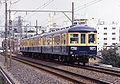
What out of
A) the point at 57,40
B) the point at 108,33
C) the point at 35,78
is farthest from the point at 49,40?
the point at 108,33

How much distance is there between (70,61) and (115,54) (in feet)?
42.8

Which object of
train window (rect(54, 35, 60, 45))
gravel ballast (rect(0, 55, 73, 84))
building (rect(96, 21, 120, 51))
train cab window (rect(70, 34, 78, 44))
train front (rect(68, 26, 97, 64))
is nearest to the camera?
gravel ballast (rect(0, 55, 73, 84))

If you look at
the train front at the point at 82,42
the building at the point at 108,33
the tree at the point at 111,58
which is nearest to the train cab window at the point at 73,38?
the train front at the point at 82,42

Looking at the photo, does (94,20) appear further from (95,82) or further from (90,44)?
(95,82)

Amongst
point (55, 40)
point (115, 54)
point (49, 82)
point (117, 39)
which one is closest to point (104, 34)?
point (117, 39)

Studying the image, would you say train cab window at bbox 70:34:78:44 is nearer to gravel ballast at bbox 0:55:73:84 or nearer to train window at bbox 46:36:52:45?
gravel ballast at bbox 0:55:73:84

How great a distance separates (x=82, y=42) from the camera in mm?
27484

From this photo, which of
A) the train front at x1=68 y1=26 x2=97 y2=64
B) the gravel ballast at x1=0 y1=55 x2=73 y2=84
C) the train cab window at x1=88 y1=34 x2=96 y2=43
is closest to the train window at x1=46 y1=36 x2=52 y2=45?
the train front at x1=68 y1=26 x2=97 y2=64

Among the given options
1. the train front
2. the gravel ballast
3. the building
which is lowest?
the gravel ballast

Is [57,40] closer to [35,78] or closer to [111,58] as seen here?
[111,58]

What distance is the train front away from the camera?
27.2 m

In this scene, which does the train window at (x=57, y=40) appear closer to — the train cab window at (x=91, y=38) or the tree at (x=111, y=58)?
the train cab window at (x=91, y=38)

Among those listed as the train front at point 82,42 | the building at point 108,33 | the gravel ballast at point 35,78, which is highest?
the building at point 108,33

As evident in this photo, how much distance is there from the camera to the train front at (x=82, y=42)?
89.3 feet
